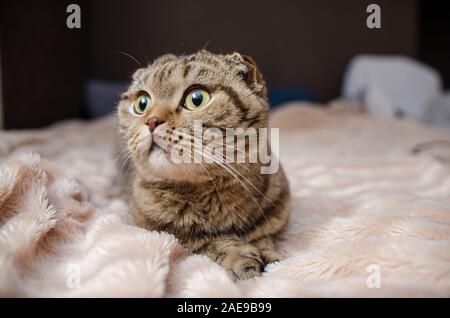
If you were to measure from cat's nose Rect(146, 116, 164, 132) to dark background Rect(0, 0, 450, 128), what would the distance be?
160 centimetres

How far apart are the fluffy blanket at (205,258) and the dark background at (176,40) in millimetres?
996

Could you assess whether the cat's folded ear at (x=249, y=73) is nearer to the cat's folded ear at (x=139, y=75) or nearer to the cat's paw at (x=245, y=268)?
the cat's folded ear at (x=139, y=75)

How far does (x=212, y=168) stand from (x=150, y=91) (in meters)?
0.25

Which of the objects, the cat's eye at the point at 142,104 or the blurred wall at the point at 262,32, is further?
the blurred wall at the point at 262,32

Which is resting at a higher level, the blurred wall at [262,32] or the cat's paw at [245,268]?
the blurred wall at [262,32]

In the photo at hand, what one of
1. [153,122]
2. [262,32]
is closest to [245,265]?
[153,122]

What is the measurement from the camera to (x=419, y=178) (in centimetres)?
132

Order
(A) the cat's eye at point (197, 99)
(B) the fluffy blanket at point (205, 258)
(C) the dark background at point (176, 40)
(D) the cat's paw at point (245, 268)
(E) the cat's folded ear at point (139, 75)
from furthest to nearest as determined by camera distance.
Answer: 1. (C) the dark background at point (176, 40)
2. (E) the cat's folded ear at point (139, 75)
3. (A) the cat's eye at point (197, 99)
4. (D) the cat's paw at point (245, 268)
5. (B) the fluffy blanket at point (205, 258)

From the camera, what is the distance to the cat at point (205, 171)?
70cm

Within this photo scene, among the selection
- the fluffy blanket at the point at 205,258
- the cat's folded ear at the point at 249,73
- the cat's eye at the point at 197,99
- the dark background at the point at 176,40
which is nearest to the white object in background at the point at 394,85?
the dark background at the point at 176,40

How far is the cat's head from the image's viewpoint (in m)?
0.70

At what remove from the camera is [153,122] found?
694 millimetres

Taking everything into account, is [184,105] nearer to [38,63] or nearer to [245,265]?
[245,265]
